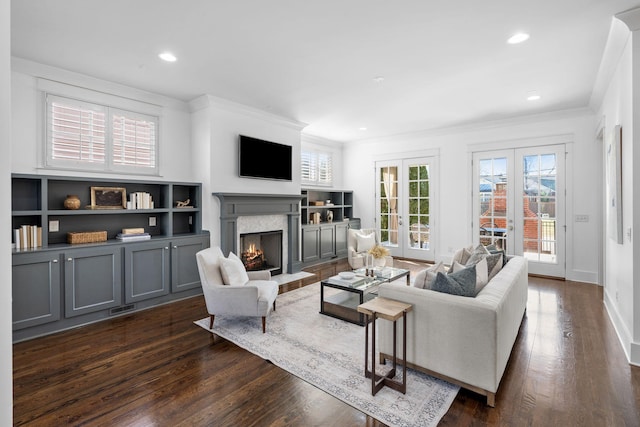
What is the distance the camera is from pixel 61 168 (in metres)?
3.73

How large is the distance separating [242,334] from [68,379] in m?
1.38

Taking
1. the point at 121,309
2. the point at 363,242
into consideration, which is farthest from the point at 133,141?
the point at 363,242

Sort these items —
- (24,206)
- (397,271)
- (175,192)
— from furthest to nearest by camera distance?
(175,192), (397,271), (24,206)

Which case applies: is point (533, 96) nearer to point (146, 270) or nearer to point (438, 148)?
point (438, 148)

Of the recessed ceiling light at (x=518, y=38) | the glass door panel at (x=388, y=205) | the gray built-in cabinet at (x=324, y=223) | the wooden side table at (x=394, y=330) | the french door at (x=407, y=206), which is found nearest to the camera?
the wooden side table at (x=394, y=330)

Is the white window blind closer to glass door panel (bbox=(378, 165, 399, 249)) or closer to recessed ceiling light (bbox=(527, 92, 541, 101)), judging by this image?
glass door panel (bbox=(378, 165, 399, 249))

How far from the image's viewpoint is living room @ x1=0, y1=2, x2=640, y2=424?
116 inches

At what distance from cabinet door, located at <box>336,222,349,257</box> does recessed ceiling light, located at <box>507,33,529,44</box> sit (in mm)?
4713

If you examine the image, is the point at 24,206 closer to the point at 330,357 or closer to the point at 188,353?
the point at 188,353

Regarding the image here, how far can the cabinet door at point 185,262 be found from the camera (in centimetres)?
429

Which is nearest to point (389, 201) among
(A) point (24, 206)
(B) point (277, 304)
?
(B) point (277, 304)

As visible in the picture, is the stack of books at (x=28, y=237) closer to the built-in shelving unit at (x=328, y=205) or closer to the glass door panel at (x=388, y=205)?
the built-in shelving unit at (x=328, y=205)

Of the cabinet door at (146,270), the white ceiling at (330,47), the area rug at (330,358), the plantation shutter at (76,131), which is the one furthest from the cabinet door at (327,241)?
the plantation shutter at (76,131)

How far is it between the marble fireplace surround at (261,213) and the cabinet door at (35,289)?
1958 millimetres
